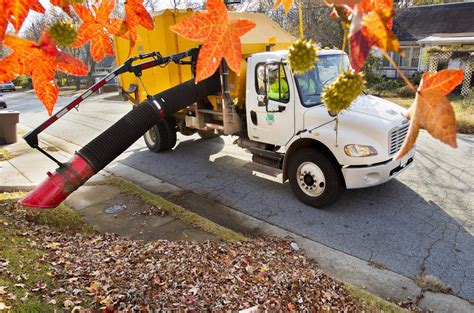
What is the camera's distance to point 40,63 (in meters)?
1.12

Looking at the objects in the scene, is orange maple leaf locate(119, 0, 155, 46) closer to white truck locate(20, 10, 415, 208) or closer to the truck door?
white truck locate(20, 10, 415, 208)

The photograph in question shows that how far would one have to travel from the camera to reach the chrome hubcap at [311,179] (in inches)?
218

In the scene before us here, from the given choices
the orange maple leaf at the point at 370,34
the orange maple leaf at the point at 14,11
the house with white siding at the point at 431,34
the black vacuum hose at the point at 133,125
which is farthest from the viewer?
the house with white siding at the point at 431,34

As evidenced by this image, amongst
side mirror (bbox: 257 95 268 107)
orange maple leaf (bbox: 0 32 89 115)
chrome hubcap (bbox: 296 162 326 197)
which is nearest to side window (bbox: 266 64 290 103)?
side mirror (bbox: 257 95 268 107)

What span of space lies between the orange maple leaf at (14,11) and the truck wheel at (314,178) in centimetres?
491

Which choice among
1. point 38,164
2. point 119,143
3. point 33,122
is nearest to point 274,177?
point 119,143

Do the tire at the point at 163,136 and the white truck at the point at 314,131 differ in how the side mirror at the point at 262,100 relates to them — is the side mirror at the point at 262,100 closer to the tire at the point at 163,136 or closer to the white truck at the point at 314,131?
→ the white truck at the point at 314,131

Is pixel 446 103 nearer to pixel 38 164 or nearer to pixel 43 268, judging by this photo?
pixel 43 268

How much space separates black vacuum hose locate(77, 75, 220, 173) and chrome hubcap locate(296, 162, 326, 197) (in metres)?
2.43

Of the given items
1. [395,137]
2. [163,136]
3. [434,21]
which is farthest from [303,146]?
[434,21]

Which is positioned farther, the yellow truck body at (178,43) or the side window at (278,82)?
the yellow truck body at (178,43)

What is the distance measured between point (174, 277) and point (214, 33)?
110 inches

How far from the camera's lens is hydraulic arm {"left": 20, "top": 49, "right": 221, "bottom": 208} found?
490cm
